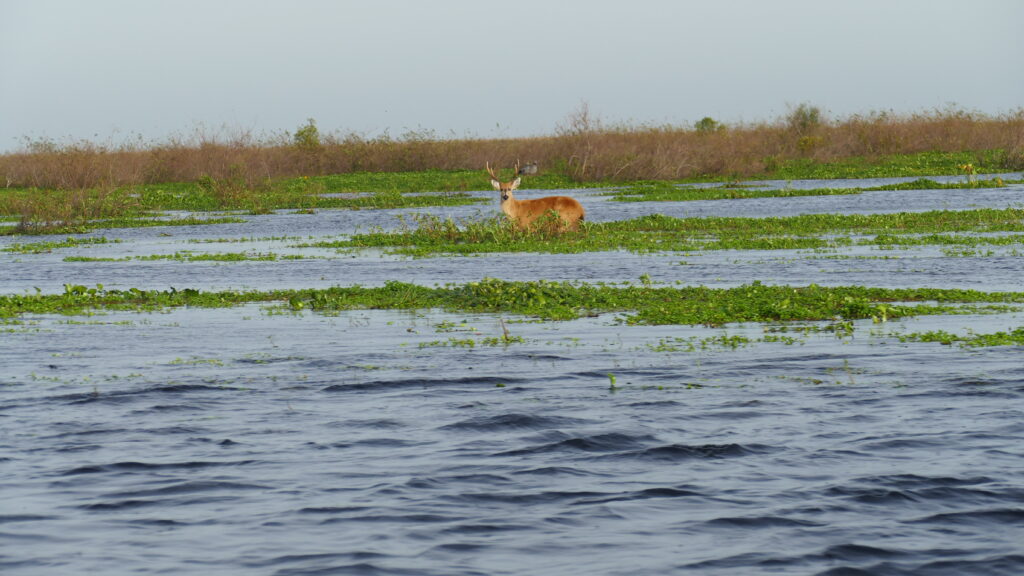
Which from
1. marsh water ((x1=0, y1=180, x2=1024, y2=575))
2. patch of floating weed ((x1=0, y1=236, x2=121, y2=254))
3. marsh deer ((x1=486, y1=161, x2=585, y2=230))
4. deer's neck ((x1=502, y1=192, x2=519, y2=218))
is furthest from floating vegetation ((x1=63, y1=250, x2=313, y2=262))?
marsh water ((x1=0, y1=180, x2=1024, y2=575))

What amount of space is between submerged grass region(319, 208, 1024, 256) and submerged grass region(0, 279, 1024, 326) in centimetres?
537

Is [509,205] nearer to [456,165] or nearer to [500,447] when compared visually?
[500,447]

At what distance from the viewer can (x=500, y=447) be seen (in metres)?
7.80

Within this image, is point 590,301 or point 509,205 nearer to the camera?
point 590,301

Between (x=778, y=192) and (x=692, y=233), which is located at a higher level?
(x=778, y=192)

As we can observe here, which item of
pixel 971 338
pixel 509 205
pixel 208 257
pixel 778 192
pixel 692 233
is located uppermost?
pixel 509 205

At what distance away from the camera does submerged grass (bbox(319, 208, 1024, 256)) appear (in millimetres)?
20375

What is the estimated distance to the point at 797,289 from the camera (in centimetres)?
1392

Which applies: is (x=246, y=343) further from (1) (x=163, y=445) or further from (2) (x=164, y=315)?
(1) (x=163, y=445)

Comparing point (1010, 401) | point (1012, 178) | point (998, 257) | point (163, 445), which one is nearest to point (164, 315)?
point (163, 445)

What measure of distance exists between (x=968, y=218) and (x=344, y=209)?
1754cm

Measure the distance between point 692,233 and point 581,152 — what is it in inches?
848

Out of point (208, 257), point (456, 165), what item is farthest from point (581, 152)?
point (208, 257)

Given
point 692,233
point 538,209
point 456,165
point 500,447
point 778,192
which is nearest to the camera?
point 500,447
